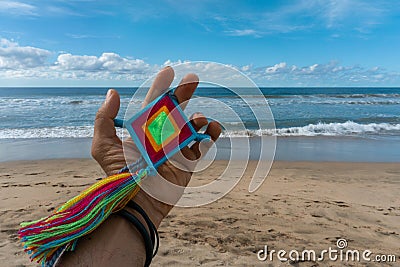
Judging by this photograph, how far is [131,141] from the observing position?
1.80 meters

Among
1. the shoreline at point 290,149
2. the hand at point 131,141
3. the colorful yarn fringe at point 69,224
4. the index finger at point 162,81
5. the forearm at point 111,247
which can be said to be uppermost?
the index finger at point 162,81

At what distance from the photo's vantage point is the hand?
1.71m

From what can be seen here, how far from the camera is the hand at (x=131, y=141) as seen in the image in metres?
1.71

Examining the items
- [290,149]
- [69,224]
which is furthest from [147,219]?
[290,149]

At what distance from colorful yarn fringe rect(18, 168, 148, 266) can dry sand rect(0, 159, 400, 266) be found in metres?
1.39

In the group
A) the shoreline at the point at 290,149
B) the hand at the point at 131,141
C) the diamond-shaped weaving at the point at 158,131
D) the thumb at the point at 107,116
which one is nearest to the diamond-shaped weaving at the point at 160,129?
the diamond-shaped weaving at the point at 158,131

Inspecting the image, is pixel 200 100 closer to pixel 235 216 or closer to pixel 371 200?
pixel 235 216

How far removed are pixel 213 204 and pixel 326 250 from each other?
1.35 metres

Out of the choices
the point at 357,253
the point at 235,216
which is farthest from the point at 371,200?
the point at 235,216

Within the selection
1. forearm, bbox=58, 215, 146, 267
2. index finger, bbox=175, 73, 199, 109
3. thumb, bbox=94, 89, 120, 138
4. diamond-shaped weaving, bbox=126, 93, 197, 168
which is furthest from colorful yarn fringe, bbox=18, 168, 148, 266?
index finger, bbox=175, 73, 199, 109

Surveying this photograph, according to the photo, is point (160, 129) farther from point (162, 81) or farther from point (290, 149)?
point (290, 149)

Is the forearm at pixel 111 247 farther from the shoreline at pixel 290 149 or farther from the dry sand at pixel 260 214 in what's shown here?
the shoreline at pixel 290 149

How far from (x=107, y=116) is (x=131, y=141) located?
188mm

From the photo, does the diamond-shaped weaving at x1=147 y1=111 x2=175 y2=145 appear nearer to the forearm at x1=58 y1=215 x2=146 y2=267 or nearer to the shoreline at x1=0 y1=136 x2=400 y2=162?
the forearm at x1=58 y1=215 x2=146 y2=267
